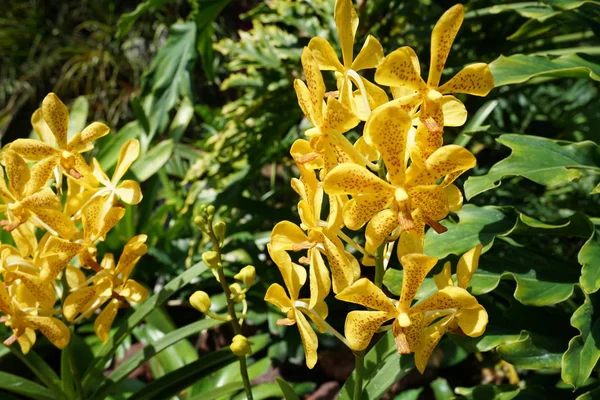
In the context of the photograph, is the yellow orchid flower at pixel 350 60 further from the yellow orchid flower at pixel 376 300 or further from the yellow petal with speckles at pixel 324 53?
the yellow orchid flower at pixel 376 300

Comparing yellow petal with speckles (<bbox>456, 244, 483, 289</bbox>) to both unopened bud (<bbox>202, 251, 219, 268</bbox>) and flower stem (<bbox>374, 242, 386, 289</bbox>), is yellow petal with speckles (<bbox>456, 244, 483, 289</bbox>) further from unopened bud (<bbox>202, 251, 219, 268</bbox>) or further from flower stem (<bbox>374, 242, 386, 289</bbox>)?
unopened bud (<bbox>202, 251, 219, 268</bbox>)

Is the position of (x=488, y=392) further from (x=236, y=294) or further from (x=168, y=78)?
(x=168, y=78)

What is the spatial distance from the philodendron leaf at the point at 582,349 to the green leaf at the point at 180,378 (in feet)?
1.90

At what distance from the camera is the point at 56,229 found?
94cm

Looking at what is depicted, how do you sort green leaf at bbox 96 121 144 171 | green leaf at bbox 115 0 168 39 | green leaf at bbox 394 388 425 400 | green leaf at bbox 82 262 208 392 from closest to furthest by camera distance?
green leaf at bbox 82 262 208 392
green leaf at bbox 394 388 425 400
green leaf at bbox 115 0 168 39
green leaf at bbox 96 121 144 171

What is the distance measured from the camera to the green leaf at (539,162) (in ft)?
3.21

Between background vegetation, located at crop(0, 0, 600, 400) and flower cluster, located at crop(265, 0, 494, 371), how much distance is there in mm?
241

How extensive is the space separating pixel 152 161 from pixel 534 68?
0.98 m

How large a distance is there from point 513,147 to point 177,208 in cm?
116

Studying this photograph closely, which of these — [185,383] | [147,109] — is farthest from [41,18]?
[185,383]

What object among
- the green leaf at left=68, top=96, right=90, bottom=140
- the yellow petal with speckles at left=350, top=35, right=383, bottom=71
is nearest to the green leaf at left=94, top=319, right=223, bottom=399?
the yellow petal with speckles at left=350, top=35, right=383, bottom=71

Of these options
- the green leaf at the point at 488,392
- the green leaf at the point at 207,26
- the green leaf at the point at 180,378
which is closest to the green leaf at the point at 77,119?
the green leaf at the point at 207,26

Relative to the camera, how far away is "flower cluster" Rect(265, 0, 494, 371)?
0.69 meters

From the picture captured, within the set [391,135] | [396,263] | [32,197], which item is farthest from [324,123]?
[396,263]
